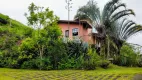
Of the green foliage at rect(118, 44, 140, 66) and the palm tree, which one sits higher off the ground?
the palm tree

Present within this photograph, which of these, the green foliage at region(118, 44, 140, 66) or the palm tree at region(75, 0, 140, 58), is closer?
the green foliage at region(118, 44, 140, 66)

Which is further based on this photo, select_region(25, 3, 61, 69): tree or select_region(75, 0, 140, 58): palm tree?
select_region(75, 0, 140, 58): palm tree

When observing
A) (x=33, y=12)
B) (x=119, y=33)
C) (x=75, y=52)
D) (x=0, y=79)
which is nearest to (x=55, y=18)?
(x=33, y=12)

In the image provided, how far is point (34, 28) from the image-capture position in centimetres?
1683

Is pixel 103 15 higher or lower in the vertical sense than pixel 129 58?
higher

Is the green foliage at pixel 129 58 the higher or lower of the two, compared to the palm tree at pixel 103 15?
lower

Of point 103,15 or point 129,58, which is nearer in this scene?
point 129,58

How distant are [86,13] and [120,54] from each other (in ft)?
21.8

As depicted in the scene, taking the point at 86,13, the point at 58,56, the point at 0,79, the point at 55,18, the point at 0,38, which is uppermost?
the point at 86,13

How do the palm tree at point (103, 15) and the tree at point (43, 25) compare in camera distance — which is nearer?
the tree at point (43, 25)

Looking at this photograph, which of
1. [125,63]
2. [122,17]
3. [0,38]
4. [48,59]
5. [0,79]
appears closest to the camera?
[0,79]

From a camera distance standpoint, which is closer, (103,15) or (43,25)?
(43,25)

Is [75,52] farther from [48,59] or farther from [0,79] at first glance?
[0,79]

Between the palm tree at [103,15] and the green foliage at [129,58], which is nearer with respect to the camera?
the green foliage at [129,58]
